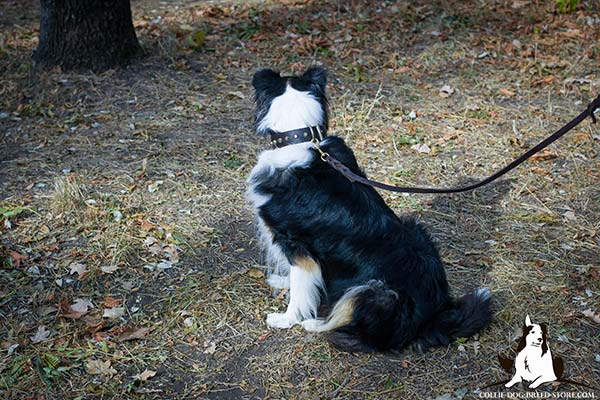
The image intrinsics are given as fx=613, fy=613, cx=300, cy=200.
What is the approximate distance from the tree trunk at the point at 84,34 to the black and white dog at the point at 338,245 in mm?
3651

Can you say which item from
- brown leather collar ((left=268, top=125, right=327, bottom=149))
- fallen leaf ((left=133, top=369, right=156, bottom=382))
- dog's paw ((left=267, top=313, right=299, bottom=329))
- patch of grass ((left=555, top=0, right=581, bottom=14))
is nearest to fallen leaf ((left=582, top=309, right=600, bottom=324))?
dog's paw ((left=267, top=313, right=299, bottom=329))

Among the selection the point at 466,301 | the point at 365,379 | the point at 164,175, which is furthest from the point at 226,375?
the point at 164,175

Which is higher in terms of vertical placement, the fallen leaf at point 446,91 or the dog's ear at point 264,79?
the dog's ear at point 264,79

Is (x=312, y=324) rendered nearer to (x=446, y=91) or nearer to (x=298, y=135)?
(x=298, y=135)

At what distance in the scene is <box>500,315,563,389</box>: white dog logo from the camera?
3.51 m

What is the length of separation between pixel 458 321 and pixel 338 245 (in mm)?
876

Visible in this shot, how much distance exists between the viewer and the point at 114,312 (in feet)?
13.3

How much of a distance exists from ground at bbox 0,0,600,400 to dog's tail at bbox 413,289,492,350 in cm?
8

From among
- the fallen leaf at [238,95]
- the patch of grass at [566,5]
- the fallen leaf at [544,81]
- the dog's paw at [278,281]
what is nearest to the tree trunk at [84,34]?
the fallen leaf at [238,95]

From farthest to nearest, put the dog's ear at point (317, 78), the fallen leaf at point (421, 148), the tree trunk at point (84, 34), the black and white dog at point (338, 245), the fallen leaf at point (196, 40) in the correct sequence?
the fallen leaf at point (196, 40) → the tree trunk at point (84, 34) → the fallen leaf at point (421, 148) → the dog's ear at point (317, 78) → the black and white dog at point (338, 245)

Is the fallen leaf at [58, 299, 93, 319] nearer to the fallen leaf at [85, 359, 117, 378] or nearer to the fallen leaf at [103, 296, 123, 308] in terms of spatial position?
the fallen leaf at [103, 296, 123, 308]

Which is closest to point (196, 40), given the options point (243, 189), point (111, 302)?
point (243, 189)

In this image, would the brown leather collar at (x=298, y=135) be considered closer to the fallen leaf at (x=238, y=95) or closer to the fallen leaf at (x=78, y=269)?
the fallen leaf at (x=78, y=269)

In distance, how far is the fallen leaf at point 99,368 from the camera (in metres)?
3.59
